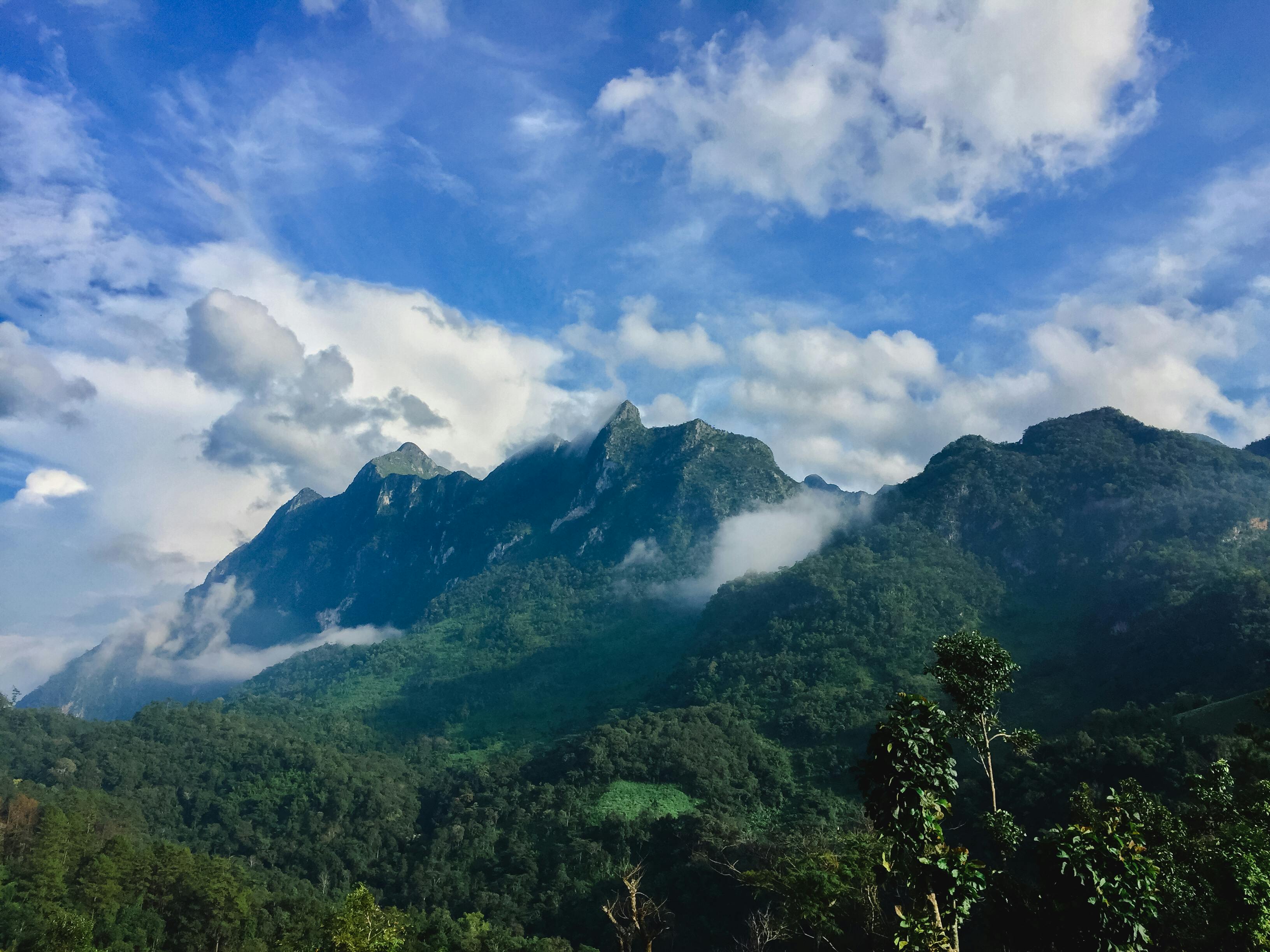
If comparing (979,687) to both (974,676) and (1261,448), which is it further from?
(1261,448)

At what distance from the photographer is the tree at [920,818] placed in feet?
56.5

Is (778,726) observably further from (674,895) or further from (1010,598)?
(1010,598)

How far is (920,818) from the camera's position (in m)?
17.8

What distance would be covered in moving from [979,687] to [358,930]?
3398 centimetres

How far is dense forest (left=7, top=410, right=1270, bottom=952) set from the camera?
22.2 meters

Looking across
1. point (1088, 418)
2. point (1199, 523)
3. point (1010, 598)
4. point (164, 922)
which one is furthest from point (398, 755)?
point (1088, 418)

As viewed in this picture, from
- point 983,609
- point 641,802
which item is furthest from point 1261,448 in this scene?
point 641,802

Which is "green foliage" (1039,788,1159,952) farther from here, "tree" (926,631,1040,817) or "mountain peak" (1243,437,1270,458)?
"mountain peak" (1243,437,1270,458)

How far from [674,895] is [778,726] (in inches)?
1993

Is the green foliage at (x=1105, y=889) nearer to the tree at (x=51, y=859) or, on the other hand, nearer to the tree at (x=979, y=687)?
the tree at (x=979, y=687)

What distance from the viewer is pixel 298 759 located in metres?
138

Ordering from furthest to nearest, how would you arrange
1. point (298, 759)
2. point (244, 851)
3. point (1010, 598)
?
point (1010, 598), point (298, 759), point (244, 851)

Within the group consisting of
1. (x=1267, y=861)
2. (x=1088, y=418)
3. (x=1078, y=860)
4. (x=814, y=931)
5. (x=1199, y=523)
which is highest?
A: (x=1088, y=418)

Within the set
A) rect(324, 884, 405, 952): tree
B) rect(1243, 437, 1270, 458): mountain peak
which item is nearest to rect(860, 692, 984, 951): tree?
rect(324, 884, 405, 952): tree
